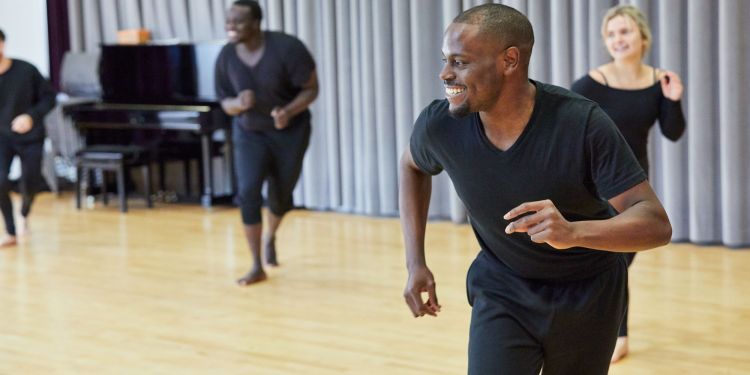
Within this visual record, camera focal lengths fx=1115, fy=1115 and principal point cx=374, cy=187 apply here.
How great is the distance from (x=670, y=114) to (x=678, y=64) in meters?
2.35

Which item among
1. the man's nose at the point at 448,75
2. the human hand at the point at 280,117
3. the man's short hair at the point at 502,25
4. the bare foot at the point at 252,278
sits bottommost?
the bare foot at the point at 252,278

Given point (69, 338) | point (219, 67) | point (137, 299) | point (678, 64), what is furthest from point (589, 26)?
point (69, 338)

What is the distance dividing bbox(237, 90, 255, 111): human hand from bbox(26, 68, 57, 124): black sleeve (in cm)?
213

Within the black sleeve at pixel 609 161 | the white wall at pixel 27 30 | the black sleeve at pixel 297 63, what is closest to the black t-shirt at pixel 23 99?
the black sleeve at pixel 297 63

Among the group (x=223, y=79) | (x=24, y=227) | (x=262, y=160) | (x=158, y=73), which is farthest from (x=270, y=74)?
(x=158, y=73)

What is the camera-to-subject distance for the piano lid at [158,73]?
27.7 feet

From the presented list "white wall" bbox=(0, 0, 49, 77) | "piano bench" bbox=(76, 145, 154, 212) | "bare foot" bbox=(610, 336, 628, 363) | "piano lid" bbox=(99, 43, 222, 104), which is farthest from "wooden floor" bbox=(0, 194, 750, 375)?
"white wall" bbox=(0, 0, 49, 77)

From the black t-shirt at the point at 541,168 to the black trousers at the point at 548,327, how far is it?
0.03m

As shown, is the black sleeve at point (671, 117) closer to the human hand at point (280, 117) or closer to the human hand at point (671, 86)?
the human hand at point (671, 86)

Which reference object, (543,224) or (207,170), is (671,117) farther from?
(207,170)

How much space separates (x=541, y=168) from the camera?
2266mm

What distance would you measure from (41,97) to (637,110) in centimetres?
440

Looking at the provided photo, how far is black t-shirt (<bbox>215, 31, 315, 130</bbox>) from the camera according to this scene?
548 cm

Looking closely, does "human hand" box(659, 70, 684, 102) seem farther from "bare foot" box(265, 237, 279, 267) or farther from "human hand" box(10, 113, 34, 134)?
"human hand" box(10, 113, 34, 134)
